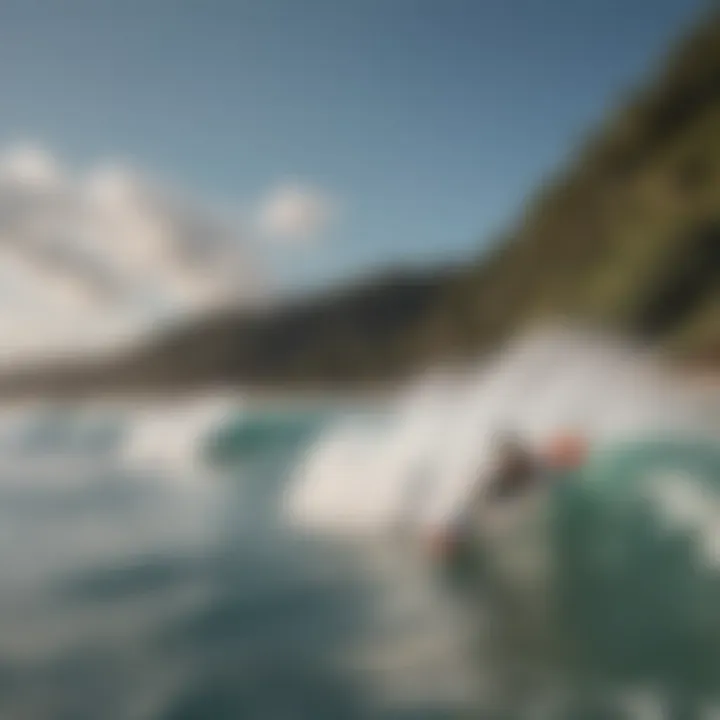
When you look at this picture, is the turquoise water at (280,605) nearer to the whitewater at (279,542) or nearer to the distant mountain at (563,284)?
the whitewater at (279,542)

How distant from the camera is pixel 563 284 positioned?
1.49m

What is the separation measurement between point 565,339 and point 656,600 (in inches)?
20.4

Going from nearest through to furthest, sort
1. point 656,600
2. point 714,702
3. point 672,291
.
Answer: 1. point 714,702
2. point 656,600
3. point 672,291

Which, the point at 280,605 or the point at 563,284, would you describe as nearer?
the point at 280,605

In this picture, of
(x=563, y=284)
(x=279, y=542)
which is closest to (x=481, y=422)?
(x=563, y=284)

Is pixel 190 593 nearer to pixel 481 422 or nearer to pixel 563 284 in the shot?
pixel 481 422

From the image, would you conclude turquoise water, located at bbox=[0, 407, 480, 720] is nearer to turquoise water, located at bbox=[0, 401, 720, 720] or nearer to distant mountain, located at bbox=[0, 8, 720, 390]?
turquoise water, located at bbox=[0, 401, 720, 720]

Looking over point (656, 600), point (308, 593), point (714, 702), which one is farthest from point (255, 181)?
point (714, 702)

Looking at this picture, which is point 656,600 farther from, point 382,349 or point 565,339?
point 382,349

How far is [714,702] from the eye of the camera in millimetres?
1176

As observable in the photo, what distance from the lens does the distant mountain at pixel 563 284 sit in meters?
1.46

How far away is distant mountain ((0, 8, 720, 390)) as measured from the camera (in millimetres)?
1459

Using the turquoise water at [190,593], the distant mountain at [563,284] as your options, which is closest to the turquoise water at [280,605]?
the turquoise water at [190,593]

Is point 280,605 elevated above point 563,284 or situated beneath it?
situated beneath
